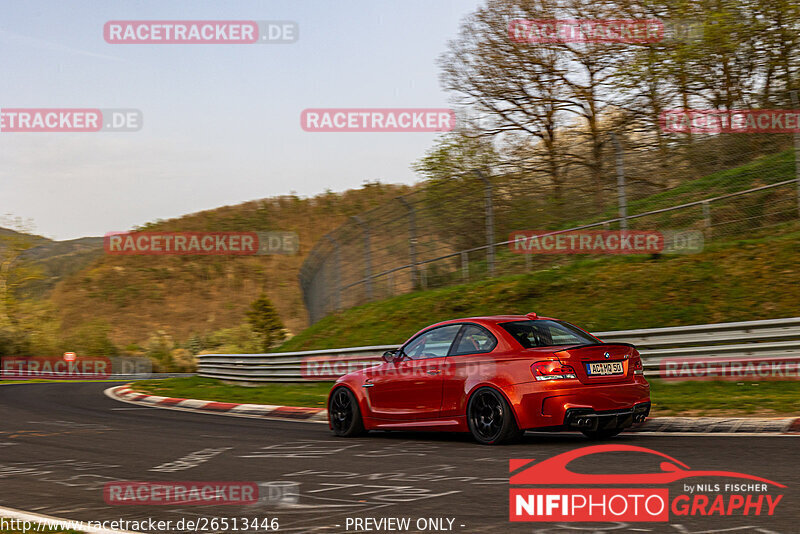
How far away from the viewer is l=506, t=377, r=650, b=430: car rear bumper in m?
7.81

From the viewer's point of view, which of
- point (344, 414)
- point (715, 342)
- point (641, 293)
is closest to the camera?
point (344, 414)

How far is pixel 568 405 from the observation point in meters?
7.81

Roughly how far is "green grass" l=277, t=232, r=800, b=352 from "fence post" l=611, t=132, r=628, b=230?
3.44 feet

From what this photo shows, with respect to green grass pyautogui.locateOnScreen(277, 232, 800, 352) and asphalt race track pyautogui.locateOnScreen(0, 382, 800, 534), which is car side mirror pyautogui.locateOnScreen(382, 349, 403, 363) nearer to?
asphalt race track pyautogui.locateOnScreen(0, 382, 800, 534)

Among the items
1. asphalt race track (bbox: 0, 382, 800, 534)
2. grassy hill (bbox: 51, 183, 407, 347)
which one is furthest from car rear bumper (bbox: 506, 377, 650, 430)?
grassy hill (bbox: 51, 183, 407, 347)

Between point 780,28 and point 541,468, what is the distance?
19.4m

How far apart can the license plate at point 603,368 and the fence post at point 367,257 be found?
15.4 m

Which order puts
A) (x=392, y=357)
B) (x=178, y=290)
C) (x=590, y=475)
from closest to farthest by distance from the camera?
(x=590, y=475), (x=392, y=357), (x=178, y=290)

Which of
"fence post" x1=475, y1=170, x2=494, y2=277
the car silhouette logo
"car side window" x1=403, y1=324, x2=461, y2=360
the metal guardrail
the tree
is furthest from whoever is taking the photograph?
the tree

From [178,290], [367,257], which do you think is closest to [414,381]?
[367,257]

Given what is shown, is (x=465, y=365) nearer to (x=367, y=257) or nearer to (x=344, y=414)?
(x=344, y=414)

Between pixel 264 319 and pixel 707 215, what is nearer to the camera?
pixel 707 215

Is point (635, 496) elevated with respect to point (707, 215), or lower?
lower

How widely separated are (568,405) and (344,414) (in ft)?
11.0
